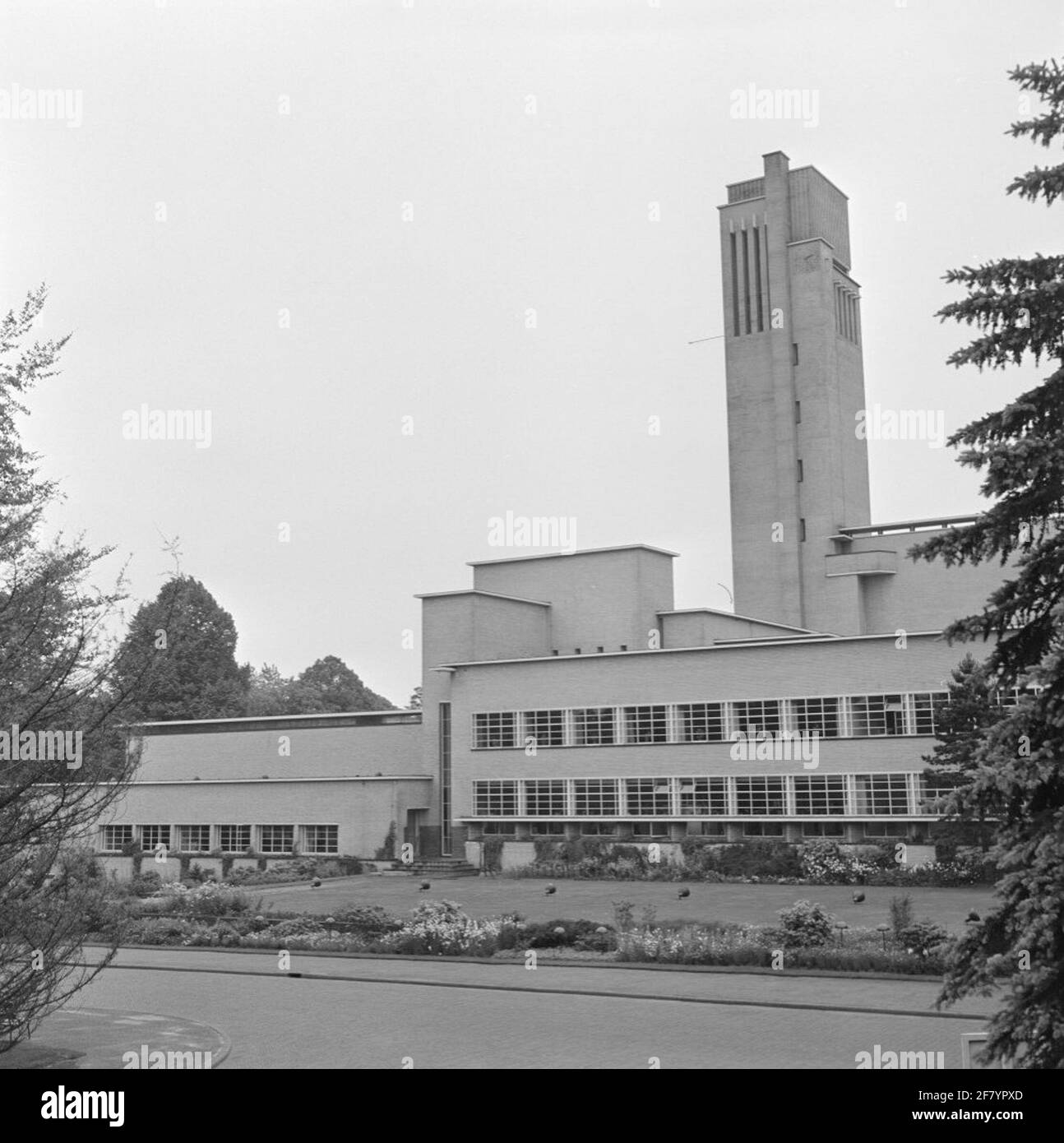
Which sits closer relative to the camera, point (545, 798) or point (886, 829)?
point (886, 829)

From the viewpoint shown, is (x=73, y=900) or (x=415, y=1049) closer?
(x=73, y=900)

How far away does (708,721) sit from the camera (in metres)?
46.2

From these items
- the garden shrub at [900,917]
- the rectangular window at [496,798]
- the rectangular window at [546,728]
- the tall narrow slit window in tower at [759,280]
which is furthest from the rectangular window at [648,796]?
the tall narrow slit window in tower at [759,280]

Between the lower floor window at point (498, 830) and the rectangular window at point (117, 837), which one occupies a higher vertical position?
the lower floor window at point (498, 830)

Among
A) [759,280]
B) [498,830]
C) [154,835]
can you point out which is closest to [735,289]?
[759,280]

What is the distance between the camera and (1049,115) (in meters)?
11.5

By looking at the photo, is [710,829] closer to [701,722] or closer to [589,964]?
[701,722]

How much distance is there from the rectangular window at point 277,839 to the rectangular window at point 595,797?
12907 mm

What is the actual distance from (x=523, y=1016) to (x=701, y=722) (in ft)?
95.1

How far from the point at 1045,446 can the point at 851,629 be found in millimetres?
49507

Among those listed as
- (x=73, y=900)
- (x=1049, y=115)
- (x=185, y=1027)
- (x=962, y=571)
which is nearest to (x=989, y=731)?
(x=1049, y=115)

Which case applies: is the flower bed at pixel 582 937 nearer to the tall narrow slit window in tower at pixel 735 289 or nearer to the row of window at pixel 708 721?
the row of window at pixel 708 721

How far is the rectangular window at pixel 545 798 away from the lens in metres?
48.8
